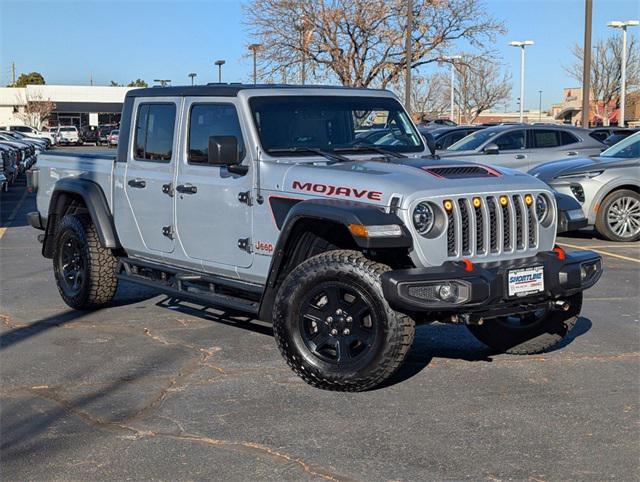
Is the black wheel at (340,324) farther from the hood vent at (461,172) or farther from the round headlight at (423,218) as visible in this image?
the hood vent at (461,172)

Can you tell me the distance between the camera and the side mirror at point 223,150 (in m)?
6.56

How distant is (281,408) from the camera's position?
5.61m

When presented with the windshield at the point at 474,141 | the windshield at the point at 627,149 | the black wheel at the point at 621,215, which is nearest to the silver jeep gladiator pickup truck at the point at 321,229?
the black wheel at the point at 621,215

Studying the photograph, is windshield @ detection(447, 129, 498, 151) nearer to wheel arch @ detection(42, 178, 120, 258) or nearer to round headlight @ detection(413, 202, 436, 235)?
wheel arch @ detection(42, 178, 120, 258)

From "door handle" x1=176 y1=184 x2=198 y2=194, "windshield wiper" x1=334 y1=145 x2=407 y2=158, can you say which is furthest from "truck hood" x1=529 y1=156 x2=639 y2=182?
"door handle" x1=176 y1=184 x2=198 y2=194

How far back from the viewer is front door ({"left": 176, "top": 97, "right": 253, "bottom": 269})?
6.79m

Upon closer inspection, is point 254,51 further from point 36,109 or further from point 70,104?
point 70,104

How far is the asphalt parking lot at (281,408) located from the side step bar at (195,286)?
39 centimetres

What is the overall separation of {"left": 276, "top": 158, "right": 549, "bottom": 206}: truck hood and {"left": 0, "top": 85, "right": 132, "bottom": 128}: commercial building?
2946 inches

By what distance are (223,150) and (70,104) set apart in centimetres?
7883

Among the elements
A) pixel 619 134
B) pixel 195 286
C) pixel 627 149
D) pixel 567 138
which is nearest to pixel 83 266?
pixel 195 286

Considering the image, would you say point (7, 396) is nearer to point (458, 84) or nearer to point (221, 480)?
point (221, 480)

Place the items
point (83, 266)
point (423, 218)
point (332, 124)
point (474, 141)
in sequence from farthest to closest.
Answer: point (474, 141)
point (83, 266)
point (332, 124)
point (423, 218)

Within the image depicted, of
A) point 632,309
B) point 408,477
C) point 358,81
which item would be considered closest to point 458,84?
point 358,81
